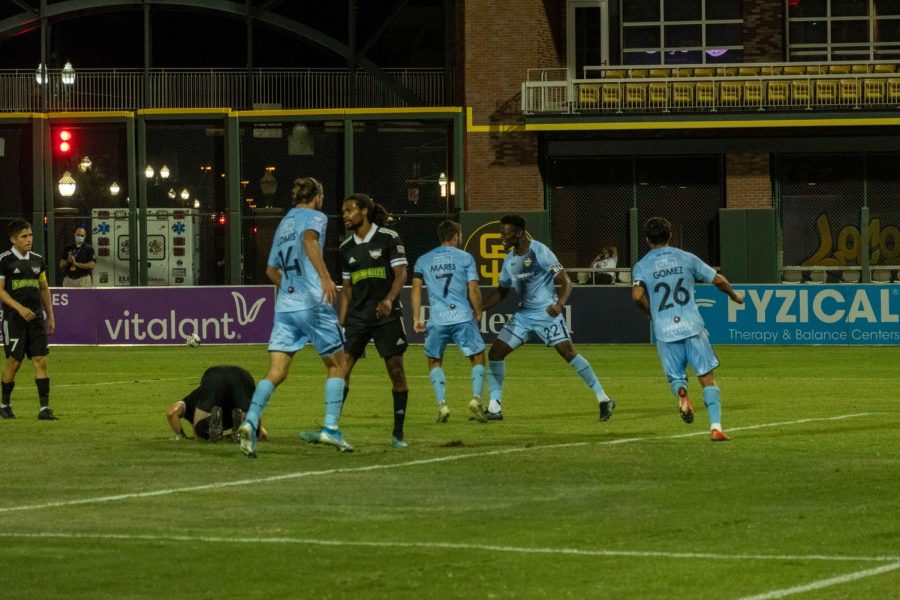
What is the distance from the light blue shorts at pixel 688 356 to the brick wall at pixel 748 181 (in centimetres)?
3113

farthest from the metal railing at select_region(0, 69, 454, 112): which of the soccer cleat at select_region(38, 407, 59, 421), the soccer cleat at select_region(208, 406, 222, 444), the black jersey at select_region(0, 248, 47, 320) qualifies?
the soccer cleat at select_region(208, 406, 222, 444)

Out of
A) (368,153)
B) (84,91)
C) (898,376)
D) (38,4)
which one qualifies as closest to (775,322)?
(898,376)

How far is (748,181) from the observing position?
149ft

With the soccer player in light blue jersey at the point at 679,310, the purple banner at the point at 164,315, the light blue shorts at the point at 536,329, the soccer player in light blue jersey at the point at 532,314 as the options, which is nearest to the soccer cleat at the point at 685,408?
the soccer player in light blue jersey at the point at 679,310

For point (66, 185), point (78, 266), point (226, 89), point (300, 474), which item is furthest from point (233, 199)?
point (300, 474)

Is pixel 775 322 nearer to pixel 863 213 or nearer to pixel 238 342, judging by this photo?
pixel 863 213

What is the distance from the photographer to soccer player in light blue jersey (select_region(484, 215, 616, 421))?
17.3 meters

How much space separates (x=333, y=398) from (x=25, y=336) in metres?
5.33

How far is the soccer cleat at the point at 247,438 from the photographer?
13.2m

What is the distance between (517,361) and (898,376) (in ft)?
25.0

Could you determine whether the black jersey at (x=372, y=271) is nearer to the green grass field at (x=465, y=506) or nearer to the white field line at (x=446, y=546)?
the green grass field at (x=465, y=506)

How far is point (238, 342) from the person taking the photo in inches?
1414

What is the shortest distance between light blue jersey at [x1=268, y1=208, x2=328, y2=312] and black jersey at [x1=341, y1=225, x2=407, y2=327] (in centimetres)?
90

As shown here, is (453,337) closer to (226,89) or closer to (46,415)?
(46,415)
